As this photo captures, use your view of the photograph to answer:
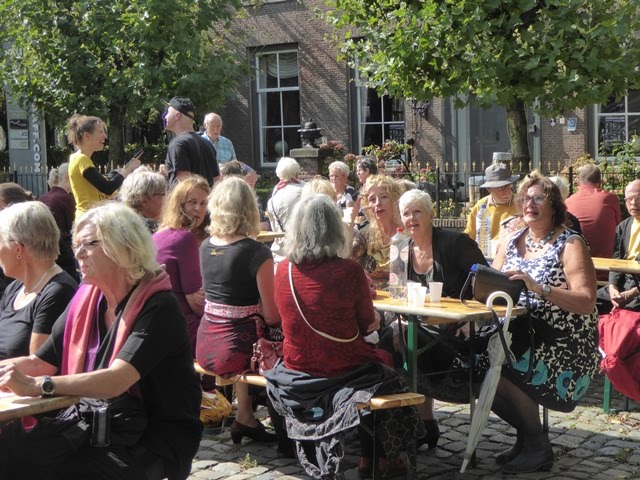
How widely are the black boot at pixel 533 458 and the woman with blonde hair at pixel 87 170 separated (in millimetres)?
4114

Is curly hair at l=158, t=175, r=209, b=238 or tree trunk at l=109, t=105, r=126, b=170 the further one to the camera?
tree trunk at l=109, t=105, r=126, b=170

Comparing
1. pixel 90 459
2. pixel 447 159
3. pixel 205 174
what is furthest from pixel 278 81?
pixel 90 459

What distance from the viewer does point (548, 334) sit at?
5477 mm

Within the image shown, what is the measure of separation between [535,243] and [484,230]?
241cm

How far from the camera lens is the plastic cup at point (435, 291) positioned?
5.38 metres

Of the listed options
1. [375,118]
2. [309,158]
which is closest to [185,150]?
[309,158]

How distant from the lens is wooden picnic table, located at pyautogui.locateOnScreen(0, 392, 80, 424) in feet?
10.9

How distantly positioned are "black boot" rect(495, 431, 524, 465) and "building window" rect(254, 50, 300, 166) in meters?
18.4

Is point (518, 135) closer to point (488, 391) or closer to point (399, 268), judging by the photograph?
point (399, 268)

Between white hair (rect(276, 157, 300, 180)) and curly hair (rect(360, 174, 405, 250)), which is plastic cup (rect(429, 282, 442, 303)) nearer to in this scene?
curly hair (rect(360, 174, 405, 250))

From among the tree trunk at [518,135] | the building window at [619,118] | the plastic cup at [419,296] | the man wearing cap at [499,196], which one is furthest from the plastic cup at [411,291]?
the building window at [619,118]

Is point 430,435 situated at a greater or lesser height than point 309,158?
lesser

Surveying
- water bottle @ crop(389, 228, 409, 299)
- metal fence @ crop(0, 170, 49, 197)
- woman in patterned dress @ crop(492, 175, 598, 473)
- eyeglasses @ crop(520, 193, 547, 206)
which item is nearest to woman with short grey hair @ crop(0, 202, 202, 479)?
water bottle @ crop(389, 228, 409, 299)

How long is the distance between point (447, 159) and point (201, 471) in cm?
1583
